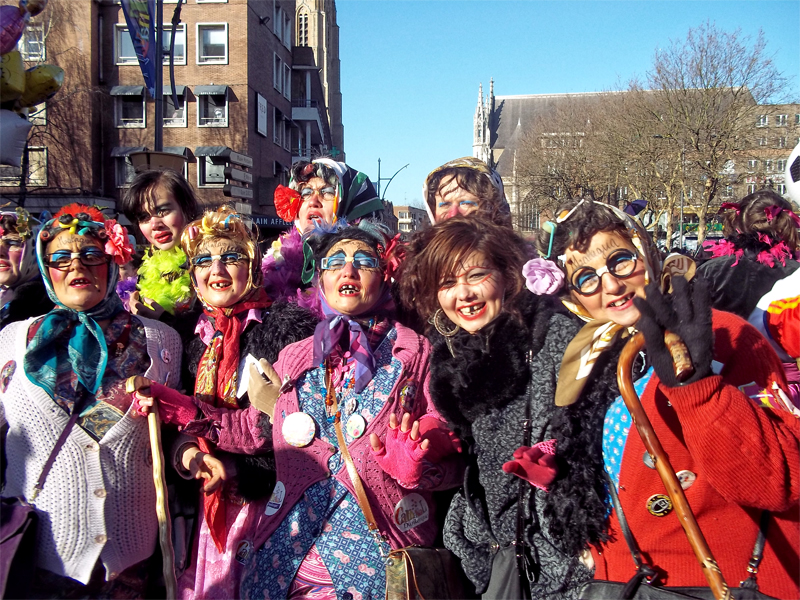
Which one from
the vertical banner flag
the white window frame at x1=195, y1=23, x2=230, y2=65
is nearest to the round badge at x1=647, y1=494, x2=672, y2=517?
the vertical banner flag

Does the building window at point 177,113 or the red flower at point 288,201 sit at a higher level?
the building window at point 177,113

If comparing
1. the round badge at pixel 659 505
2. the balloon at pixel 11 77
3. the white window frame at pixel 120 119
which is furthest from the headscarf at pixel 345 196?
the white window frame at pixel 120 119

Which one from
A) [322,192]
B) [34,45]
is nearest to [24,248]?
[322,192]

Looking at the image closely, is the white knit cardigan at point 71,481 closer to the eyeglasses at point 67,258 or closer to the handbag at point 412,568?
the eyeglasses at point 67,258

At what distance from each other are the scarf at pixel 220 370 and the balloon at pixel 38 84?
1.98 m

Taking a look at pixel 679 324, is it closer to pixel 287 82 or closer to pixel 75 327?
pixel 75 327

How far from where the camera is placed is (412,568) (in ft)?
7.80

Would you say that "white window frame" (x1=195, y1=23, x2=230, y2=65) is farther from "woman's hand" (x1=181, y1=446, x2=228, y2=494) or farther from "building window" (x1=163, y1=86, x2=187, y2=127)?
"woman's hand" (x1=181, y1=446, x2=228, y2=494)

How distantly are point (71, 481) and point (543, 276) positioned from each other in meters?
1.99

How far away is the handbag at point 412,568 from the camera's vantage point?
236 centimetres

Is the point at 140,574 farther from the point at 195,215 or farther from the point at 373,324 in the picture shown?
the point at 195,215

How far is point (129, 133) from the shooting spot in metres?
27.9

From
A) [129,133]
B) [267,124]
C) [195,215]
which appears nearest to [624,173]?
[267,124]

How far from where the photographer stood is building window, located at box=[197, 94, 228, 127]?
28469mm
